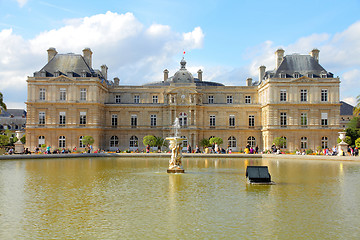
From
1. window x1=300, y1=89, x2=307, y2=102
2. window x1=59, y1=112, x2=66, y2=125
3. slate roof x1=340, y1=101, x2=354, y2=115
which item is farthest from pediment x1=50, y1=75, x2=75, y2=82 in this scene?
slate roof x1=340, y1=101, x2=354, y2=115

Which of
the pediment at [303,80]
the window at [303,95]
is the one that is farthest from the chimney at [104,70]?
the window at [303,95]

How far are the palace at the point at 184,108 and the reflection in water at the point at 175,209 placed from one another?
3421 centimetres

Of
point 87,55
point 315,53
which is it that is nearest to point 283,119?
point 315,53

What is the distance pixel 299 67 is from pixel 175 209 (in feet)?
156

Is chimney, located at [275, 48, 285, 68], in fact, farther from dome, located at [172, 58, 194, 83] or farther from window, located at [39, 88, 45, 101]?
window, located at [39, 88, 45, 101]

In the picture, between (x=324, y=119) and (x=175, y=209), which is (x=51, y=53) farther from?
(x=175, y=209)

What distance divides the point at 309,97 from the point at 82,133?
33.1 meters

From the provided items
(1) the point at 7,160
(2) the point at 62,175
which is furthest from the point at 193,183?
(1) the point at 7,160

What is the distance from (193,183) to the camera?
19.5 meters

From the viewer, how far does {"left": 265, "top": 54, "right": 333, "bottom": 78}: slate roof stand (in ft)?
180

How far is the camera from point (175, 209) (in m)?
13.1

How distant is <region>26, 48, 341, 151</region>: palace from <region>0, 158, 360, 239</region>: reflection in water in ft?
112

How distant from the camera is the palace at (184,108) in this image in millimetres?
53625

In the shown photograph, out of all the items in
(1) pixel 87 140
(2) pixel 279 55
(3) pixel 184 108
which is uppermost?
(2) pixel 279 55
